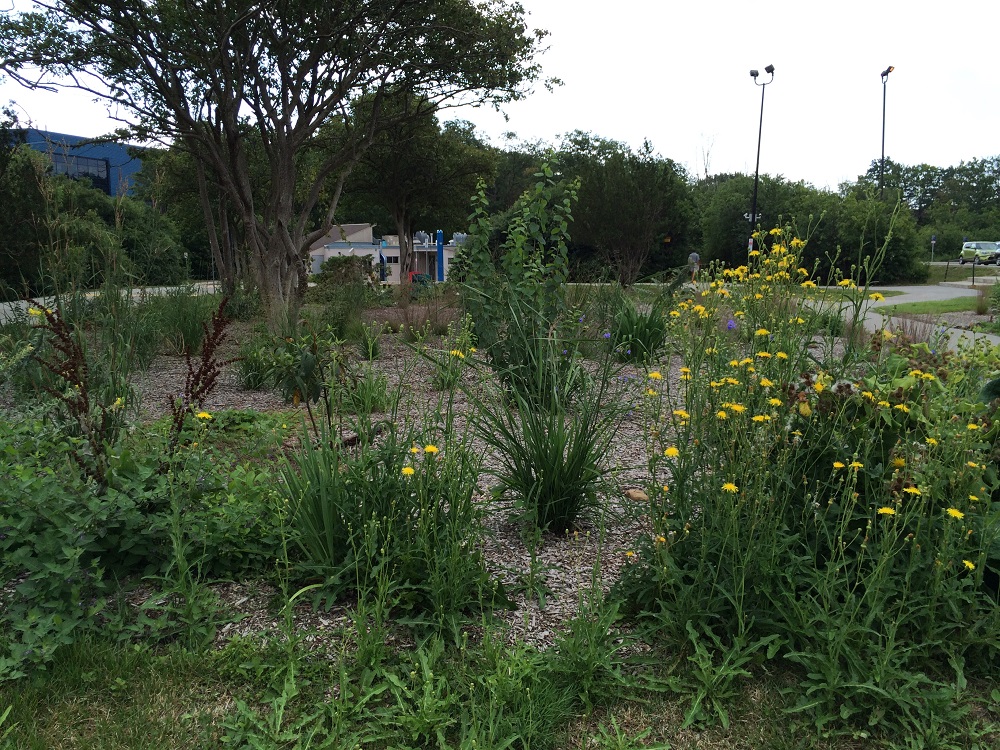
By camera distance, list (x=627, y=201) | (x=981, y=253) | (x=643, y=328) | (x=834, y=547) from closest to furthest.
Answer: (x=834, y=547) → (x=643, y=328) → (x=627, y=201) → (x=981, y=253)

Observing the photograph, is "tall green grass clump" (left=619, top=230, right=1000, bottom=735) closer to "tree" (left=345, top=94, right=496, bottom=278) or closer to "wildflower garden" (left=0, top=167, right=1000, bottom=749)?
"wildflower garden" (left=0, top=167, right=1000, bottom=749)

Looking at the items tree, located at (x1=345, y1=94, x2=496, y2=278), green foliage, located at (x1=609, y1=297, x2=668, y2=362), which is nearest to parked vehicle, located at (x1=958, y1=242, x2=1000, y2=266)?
tree, located at (x1=345, y1=94, x2=496, y2=278)

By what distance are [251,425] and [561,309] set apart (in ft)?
7.91

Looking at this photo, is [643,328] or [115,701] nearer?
[115,701]

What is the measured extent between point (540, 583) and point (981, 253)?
49.6 metres

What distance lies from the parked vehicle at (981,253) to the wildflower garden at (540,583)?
4661 centimetres

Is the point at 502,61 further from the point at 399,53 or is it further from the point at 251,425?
the point at 251,425

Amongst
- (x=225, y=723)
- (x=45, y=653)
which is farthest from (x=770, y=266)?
(x=45, y=653)

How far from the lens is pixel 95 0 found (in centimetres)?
956

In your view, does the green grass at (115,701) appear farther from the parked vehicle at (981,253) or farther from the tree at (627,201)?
the parked vehicle at (981,253)

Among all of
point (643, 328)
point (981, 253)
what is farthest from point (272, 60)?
point (981, 253)

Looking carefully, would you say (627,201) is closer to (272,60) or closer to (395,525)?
(272,60)

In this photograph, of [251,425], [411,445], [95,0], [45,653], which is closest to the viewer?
[45,653]

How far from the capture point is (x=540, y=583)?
8.71ft
